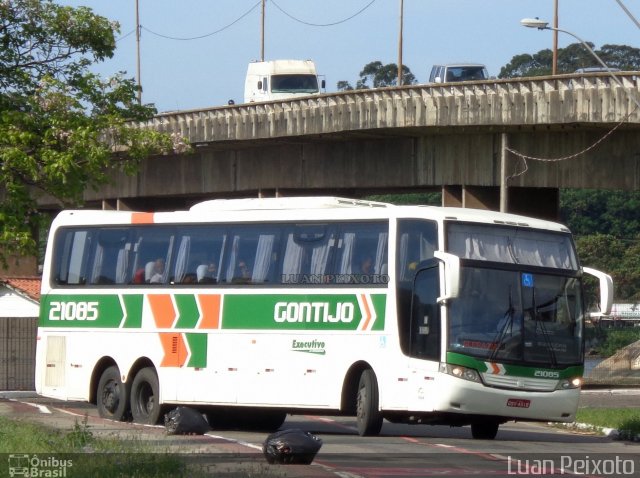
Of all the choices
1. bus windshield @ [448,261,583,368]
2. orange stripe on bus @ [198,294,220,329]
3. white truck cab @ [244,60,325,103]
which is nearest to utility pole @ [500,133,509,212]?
orange stripe on bus @ [198,294,220,329]

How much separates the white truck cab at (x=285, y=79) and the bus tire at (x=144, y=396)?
3535 centimetres

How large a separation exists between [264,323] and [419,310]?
9.42 feet

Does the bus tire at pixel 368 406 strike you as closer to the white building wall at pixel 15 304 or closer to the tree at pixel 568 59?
the white building wall at pixel 15 304

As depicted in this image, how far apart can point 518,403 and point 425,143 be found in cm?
2395

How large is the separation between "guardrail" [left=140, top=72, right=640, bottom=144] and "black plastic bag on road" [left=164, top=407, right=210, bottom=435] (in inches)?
436

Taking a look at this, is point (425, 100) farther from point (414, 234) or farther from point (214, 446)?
point (214, 446)

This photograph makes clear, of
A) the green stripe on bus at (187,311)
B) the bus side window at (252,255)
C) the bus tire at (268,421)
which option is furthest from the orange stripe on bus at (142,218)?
the bus tire at (268,421)

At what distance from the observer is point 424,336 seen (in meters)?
18.8

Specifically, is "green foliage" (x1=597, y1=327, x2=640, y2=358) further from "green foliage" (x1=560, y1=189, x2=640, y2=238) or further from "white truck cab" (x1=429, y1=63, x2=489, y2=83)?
"white truck cab" (x1=429, y1=63, x2=489, y2=83)

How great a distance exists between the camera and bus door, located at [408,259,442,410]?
60.8 ft

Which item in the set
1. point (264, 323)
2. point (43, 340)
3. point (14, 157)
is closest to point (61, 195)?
point (14, 157)

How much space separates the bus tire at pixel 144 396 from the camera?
22.1 m

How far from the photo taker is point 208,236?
2175 cm

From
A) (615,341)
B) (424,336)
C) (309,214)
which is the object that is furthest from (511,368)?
(615,341)
